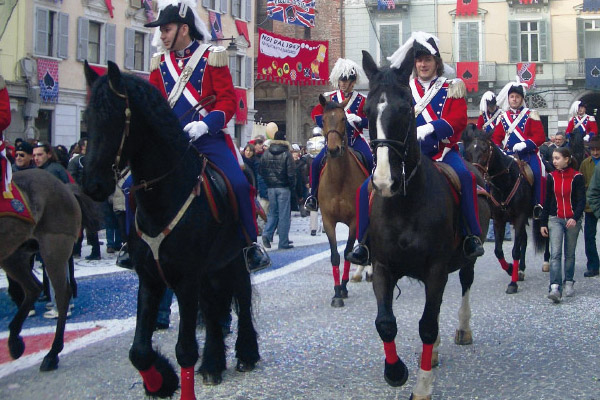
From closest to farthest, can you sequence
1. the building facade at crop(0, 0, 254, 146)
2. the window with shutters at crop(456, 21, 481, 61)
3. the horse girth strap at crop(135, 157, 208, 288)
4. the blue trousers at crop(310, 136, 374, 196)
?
the horse girth strap at crop(135, 157, 208, 288)
the blue trousers at crop(310, 136, 374, 196)
the building facade at crop(0, 0, 254, 146)
the window with shutters at crop(456, 21, 481, 61)

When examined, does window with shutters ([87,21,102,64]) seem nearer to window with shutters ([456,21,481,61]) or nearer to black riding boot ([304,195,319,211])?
window with shutters ([456,21,481,61])

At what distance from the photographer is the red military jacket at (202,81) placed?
5512 mm

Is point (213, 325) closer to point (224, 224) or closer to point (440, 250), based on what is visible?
point (224, 224)

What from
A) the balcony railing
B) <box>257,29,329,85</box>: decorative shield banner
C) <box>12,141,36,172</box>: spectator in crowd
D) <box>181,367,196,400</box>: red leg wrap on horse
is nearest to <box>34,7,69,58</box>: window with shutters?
<box>257,29,329,85</box>: decorative shield banner

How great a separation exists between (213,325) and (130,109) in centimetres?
203

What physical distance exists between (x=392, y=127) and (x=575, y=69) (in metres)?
35.3

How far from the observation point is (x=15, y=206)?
6.32m

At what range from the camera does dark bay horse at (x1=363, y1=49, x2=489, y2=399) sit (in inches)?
185

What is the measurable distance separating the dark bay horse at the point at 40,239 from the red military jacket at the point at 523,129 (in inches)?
295

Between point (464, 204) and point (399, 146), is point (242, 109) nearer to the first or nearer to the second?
point (464, 204)

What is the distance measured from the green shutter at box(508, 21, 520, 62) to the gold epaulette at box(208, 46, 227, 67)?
115ft

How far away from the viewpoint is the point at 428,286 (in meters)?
5.06

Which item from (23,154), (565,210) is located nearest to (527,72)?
(565,210)

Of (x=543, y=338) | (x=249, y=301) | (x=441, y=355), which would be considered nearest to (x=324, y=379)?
(x=249, y=301)
